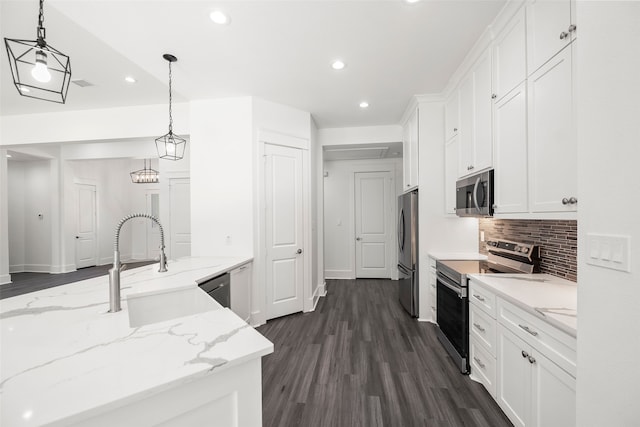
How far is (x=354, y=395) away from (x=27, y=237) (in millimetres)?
8382

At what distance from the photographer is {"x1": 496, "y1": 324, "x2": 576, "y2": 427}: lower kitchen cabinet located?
1216 millimetres

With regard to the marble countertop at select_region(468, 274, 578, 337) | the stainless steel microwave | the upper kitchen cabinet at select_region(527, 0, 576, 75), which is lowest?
the marble countertop at select_region(468, 274, 578, 337)

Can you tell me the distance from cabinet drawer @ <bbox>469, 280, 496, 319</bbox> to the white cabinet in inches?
88.0

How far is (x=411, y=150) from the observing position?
3.68m

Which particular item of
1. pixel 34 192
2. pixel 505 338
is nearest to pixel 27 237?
pixel 34 192

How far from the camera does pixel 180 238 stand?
5.28m

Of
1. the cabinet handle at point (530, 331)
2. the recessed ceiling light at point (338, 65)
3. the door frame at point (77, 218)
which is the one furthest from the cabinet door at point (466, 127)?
the door frame at point (77, 218)

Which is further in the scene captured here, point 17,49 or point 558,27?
point 17,49

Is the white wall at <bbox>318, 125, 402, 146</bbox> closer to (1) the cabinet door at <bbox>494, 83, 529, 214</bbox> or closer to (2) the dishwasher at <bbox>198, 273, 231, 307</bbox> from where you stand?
(1) the cabinet door at <bbox>494, 83, 529, 214</bbox>

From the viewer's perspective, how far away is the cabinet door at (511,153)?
1.75 metres

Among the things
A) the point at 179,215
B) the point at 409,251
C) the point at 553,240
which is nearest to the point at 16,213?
the point at 179,215

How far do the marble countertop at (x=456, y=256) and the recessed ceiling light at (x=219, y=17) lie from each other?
2942 mm

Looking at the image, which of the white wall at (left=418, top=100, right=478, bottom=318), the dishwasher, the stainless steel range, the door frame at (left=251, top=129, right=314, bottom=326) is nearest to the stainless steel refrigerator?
the white wall at (left=418, top=100, right=478, bottom=318)

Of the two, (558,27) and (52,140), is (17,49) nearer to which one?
(52,140)
